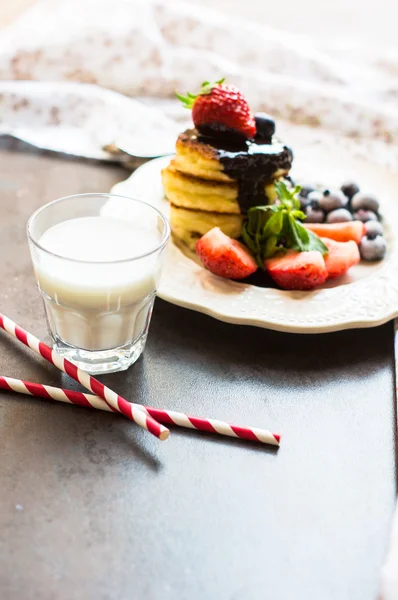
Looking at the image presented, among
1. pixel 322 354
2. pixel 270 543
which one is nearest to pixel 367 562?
pixel 270 543

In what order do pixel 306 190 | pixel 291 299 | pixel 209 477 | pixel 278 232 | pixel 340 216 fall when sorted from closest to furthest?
pixel 209 477, pixel 291 299, pixel 278 232, pixel 340 216, pixel 306 190

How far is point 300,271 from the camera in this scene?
4.63 ft

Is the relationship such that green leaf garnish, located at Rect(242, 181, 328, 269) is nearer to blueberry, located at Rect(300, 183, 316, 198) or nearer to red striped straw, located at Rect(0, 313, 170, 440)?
blueberry, located at Rect(300, 183, 316, 198)

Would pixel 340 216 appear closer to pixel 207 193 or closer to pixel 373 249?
pixel 373 249

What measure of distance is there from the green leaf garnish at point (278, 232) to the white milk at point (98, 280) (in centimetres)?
38

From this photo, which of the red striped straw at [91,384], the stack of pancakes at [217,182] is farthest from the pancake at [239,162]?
the red striped straw at [91,384]

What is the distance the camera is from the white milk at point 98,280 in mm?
1097

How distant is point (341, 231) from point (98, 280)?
0.78 m

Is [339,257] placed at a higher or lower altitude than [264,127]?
lower

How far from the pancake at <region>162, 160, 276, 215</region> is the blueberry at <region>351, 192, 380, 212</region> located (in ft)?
0.93

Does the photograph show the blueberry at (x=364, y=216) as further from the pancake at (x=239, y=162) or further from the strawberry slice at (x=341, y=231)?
the pancake at (x=239, y=162)

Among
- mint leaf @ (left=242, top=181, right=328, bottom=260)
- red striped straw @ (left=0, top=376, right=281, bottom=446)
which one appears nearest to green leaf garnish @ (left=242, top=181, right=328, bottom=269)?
mint leaf @ (left=242, top=181, right=328, bottom=260)

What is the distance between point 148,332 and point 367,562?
0.61m

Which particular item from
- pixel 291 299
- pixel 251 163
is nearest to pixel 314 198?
pixel 251 163
